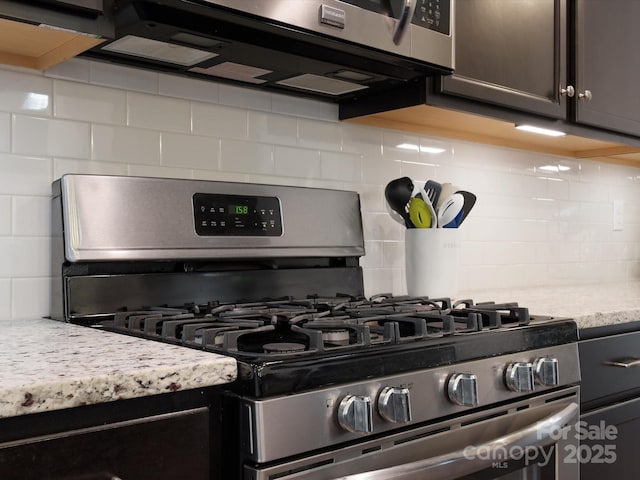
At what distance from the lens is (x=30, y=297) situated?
1.36m

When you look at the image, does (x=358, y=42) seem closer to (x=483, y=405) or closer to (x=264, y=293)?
(x=264, y=293)

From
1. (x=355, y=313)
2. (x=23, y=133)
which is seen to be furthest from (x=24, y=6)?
(x=355, y=313)

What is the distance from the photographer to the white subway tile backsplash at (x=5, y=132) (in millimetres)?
1333

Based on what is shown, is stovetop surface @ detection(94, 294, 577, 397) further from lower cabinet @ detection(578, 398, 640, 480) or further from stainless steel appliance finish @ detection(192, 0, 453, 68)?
stainless steel appliance finish @ detection(192, 0, 453, 68)

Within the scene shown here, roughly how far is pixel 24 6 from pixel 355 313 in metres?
0.75

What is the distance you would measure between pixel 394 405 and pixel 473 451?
7.0 inches

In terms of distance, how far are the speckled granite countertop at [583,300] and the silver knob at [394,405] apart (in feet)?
2.10

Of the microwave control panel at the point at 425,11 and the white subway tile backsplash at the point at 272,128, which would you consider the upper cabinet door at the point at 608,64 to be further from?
the white subway tile backsplash at the point at 272,128

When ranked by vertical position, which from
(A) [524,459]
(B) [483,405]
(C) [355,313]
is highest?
(C) [355,313]

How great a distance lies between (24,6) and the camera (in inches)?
41.1

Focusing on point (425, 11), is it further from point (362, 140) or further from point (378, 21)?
point (362, 140)

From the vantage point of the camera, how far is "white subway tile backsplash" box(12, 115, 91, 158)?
4.44 feet

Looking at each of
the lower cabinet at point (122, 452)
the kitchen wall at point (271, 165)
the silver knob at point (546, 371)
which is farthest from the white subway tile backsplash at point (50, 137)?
the silver knob at point (546, 371)

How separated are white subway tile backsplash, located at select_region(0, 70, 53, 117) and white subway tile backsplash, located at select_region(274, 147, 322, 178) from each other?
1.86ft
